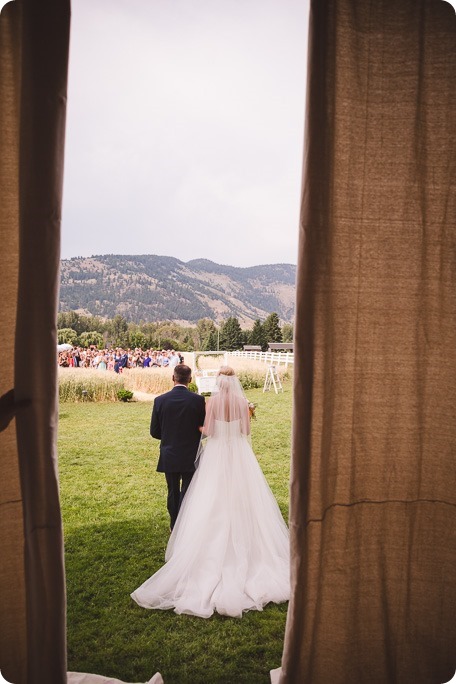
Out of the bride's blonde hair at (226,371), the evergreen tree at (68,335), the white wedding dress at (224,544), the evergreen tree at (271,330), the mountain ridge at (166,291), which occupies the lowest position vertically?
the white wedding dress at (224,544)

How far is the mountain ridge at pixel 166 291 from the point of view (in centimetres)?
5441

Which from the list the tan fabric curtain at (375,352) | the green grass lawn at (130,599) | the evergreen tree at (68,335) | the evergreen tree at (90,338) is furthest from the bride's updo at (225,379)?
the evergreen tree at (90,338)

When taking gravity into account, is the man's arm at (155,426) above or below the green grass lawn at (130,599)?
above

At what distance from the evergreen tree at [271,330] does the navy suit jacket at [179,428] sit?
30916mm

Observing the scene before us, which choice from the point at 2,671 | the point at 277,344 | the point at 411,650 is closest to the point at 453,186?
the point at 411,650

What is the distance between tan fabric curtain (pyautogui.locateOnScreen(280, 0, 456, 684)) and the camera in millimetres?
1784

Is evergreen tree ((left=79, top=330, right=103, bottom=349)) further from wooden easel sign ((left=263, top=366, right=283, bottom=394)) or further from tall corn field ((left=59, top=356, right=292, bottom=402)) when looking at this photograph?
wooden easel sign ((left=263, top=366, right=283, bottom=394))

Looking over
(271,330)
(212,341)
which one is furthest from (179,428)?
(212,341)

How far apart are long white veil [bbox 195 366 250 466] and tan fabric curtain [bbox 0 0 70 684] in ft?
5.92

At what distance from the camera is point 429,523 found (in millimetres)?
1893

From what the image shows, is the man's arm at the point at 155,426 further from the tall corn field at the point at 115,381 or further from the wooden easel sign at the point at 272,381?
the wooden easel sign at the point at 272,381

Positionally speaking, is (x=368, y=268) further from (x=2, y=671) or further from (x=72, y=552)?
(x=72, y=552)

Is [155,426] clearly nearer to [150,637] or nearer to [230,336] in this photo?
[150,637]

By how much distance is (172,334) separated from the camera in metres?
34.5
